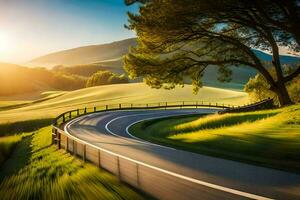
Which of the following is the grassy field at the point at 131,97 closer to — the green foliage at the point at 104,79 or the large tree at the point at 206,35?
the green foliage at the point at 104,79

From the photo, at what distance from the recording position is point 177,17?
26.5 m

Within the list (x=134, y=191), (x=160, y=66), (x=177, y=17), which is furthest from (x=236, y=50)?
(x=134, y=191)

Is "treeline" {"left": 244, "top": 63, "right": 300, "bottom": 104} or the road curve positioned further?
"treeline" {"left": 244, "top": 63, "right": 300, "bottom": 104}

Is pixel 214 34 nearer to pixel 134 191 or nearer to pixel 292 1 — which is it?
pixel 292 1

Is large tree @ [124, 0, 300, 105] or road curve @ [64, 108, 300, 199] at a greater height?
large tree @ [124, 0, 300, 105]

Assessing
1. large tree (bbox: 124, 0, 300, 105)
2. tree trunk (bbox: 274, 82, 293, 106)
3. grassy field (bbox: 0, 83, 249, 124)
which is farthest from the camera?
grassy field (bbox: 0, 83, 249, 124)

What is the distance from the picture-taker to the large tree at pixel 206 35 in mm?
24320

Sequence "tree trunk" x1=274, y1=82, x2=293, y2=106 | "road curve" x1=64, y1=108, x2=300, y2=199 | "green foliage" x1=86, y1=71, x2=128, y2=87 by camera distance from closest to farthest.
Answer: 1. "road curve" x1=64, y1=108, x2=300, y2=199
2. "tree trunk" x1=274, y1=82, x2=293, y2=106
3. "green foliage" x1=86, y1=71, x2=128, y2=87

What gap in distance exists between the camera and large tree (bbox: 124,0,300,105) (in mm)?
24320

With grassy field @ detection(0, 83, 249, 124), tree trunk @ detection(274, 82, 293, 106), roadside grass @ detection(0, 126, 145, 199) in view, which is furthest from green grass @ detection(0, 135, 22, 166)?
grassy field @ detection(0, 83, 249, 124)

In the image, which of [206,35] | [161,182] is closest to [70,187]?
[161,182]

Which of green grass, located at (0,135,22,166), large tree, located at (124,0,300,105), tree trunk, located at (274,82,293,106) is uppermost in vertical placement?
large tree, located at (124,0,300,105)

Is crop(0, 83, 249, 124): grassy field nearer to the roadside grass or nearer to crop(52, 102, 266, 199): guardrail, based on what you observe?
the roadside grass

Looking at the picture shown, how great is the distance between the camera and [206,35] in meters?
30.5
